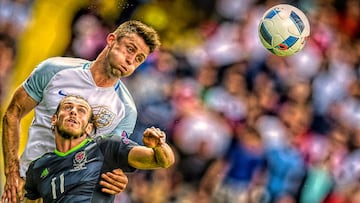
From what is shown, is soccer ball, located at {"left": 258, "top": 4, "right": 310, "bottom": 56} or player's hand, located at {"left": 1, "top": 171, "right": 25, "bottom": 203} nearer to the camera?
player's hand, located at {"left": 1, "top": 171, "right": 25, "bottom": 203}

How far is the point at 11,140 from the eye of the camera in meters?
5.36

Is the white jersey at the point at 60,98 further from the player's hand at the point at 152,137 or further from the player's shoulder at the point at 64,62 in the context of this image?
the player's hand at the point at 152,137

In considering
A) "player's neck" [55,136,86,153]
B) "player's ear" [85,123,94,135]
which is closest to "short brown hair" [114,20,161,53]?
"player's ear" [85,123,94,135]

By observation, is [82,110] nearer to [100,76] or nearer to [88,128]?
[88,128]

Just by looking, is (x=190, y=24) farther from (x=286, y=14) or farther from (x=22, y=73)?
(x=22, y=73)

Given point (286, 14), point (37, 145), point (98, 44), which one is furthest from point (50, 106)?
point (286, 14)

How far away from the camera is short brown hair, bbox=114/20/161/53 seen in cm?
537

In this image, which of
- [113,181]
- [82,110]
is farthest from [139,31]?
[113,181]

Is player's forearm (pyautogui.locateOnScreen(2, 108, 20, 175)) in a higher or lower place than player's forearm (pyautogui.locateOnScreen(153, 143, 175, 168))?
lower

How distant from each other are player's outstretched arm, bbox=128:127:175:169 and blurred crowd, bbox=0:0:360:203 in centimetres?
84

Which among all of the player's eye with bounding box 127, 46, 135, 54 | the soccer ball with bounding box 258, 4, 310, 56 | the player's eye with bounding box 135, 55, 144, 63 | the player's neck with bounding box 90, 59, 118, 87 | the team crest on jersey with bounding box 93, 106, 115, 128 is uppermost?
the soccer ball with bounding box 258, 4, 310, 56

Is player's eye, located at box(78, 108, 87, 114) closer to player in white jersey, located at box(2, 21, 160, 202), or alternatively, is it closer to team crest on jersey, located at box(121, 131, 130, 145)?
player in white jersey, located at box(2, 21, 160, 202)

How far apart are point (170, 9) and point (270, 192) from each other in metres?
1.68

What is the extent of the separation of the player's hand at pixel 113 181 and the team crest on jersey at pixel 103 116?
29 cm
